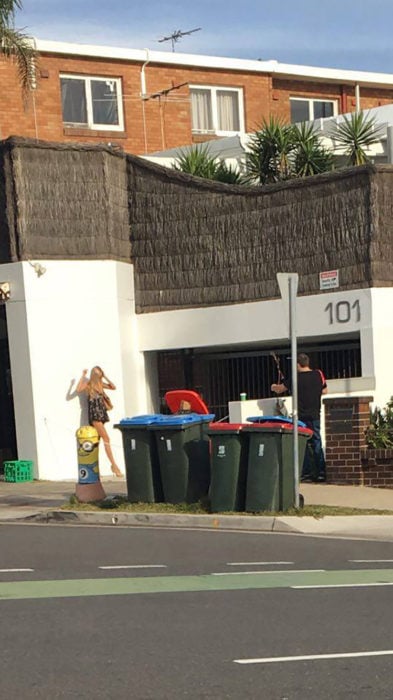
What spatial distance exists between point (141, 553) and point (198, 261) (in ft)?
29.2

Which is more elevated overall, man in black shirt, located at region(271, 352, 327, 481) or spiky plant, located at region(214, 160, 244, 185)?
spiky plant, located at region(214, 160, 244, 185)

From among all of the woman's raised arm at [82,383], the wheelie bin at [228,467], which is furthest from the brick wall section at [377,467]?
the woman's raised arm at [82,383]

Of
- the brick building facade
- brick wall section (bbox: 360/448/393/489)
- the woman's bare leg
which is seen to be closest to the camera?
brick wall section (bbox: 360/448/393/489)

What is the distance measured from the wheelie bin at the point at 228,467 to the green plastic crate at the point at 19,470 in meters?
5.46

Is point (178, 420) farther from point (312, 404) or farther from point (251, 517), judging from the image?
point (312, 404)

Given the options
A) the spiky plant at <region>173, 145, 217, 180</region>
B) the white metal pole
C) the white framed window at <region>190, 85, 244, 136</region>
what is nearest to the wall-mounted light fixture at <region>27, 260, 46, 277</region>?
the spiky plant at <region>173, 145, 217, 180</region>

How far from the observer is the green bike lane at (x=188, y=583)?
9.23 m

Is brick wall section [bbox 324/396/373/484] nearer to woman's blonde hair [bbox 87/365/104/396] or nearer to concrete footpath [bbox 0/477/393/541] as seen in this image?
concrete footpath [bbox 0/477/393/541]

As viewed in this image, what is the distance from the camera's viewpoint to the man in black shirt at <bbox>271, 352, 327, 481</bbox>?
1686 cm

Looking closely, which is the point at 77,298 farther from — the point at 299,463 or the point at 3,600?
the point at 3,600

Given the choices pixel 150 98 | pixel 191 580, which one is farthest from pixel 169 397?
pixel 150 98

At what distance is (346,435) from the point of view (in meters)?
16.7

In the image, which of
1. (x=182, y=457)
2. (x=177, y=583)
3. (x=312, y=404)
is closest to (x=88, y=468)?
(x=182, y=457)

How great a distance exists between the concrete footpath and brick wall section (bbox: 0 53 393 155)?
1555 cm
